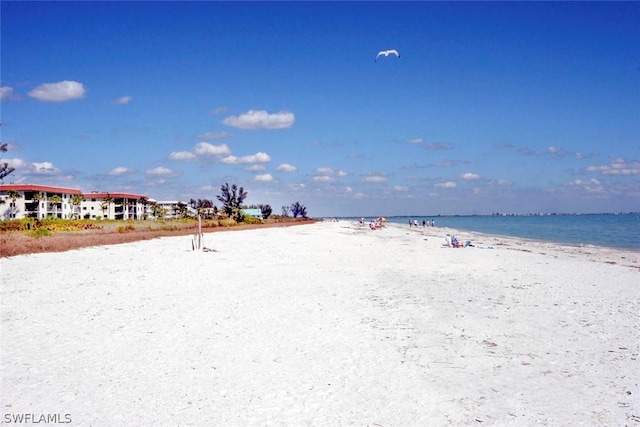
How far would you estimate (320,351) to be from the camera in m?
7.05

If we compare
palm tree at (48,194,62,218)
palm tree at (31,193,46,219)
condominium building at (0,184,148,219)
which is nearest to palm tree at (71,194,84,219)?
condominium building at (0,184,148,219)

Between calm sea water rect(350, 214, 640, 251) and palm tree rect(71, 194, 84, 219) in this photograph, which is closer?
calm sea water rect(350, 214, 640, 251)

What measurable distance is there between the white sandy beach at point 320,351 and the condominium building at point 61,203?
72.6 m

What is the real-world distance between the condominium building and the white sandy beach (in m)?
72.6

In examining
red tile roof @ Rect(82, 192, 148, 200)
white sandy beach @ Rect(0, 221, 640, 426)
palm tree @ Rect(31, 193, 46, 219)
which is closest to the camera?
white sandy beach @ Rect(0, 221, 640, 426)

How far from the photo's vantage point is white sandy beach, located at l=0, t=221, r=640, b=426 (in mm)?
5092

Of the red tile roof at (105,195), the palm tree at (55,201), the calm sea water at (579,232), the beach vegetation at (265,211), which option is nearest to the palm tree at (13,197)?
the palm tree at (55,201)

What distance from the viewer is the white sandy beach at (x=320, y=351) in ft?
16.7

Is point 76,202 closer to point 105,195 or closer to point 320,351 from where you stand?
point 105,195

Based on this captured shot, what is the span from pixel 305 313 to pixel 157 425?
5.04m

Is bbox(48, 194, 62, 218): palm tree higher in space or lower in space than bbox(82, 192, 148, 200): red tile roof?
lower

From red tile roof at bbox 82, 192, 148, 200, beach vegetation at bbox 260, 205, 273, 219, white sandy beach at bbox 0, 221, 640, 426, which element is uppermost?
red tile roof at bbox 82, 192, 148, 200

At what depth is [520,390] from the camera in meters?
5.61

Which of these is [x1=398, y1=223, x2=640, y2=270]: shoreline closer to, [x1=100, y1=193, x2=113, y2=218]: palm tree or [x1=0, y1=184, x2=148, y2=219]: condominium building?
[x1=0, y1=184, x2=148, y2=219]: condominium building
